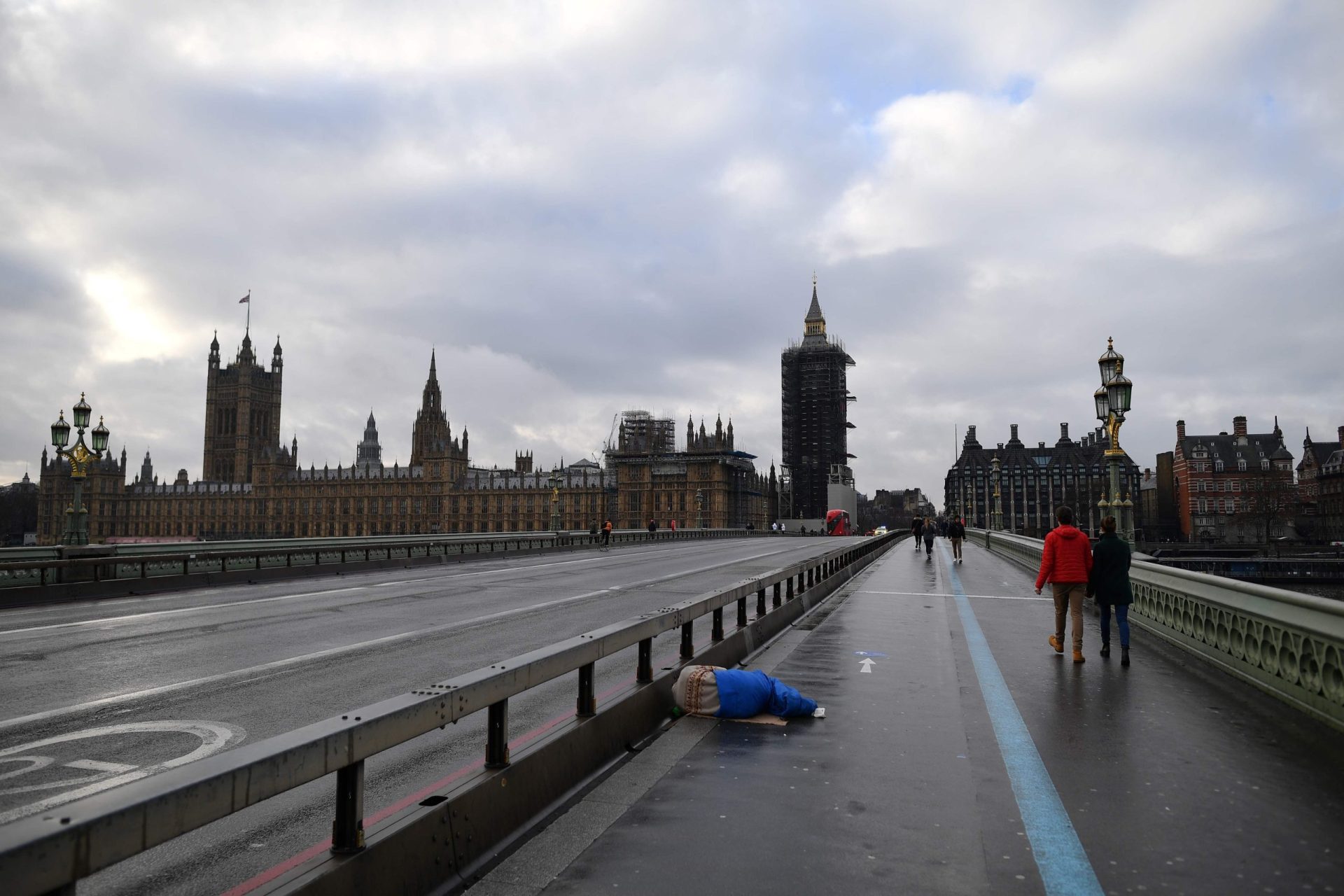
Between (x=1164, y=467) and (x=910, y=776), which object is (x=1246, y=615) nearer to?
(x=910, y=776)

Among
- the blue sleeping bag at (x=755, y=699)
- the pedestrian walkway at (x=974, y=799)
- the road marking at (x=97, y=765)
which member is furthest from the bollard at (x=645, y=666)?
the road marking at (x=97, y=765)

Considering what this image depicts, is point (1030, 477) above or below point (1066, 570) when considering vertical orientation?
above

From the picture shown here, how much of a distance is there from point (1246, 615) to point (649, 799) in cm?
758

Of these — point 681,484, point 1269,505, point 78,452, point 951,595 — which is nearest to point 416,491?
point 681,484

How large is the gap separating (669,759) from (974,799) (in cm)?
219

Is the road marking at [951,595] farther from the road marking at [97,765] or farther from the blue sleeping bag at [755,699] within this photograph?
the road marking at [97,765]

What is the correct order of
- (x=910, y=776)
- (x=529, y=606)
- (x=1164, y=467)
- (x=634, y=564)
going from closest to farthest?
(x=910, y=776) < (x=529, y=606) < (x=634, y=564) < (x=1164, y=467)

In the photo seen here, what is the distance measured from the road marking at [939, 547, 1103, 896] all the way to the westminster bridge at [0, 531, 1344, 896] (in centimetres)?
3

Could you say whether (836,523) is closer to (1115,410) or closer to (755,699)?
(1115,410)

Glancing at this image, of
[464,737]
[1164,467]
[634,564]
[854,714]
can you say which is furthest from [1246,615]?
[1164,467]

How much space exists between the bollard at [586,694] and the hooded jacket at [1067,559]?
23.2 feet

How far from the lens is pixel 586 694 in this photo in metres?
6.54

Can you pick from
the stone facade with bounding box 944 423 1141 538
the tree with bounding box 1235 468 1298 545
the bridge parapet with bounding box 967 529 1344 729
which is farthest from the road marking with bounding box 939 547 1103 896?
the stone facade with bounding box 944 423 1141 538

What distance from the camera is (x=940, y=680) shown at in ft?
32.2
